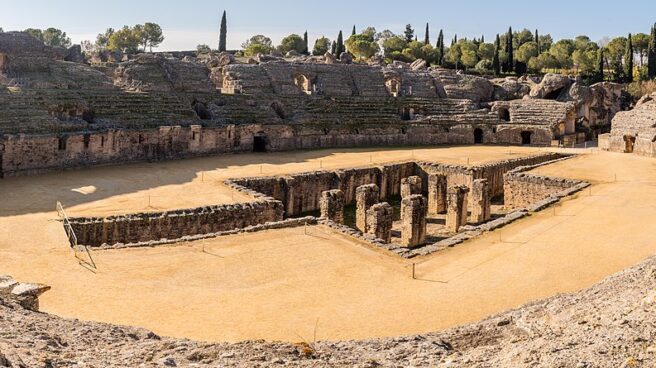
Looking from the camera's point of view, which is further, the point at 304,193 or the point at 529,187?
the point at 529,187

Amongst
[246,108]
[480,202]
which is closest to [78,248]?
[480,202]

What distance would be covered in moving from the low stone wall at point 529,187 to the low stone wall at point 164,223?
1152 centimetres

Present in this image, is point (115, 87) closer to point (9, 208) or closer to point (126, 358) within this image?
point (9, 208)

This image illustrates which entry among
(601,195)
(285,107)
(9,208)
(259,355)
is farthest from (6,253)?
(285,107)

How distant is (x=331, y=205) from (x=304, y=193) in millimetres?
4662

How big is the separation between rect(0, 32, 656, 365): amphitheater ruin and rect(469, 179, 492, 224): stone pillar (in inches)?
2.2

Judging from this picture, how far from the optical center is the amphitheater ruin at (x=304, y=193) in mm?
10250

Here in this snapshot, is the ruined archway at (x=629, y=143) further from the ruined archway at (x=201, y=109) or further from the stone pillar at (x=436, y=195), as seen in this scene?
the ruined archway at (x=201, y=109)

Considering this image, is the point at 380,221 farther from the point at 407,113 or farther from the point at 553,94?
the point at 553,94

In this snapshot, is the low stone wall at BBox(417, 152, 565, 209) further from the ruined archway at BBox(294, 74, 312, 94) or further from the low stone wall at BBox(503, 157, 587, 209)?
the ruined archway at BBox(294, 74, 312, 94)

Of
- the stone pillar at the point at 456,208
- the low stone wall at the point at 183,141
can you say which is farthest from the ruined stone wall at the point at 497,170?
the low stone wall at the point at 183,141

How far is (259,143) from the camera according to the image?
30.2m

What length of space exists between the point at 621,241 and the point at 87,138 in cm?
2012

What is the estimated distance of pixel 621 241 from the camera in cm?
1424
